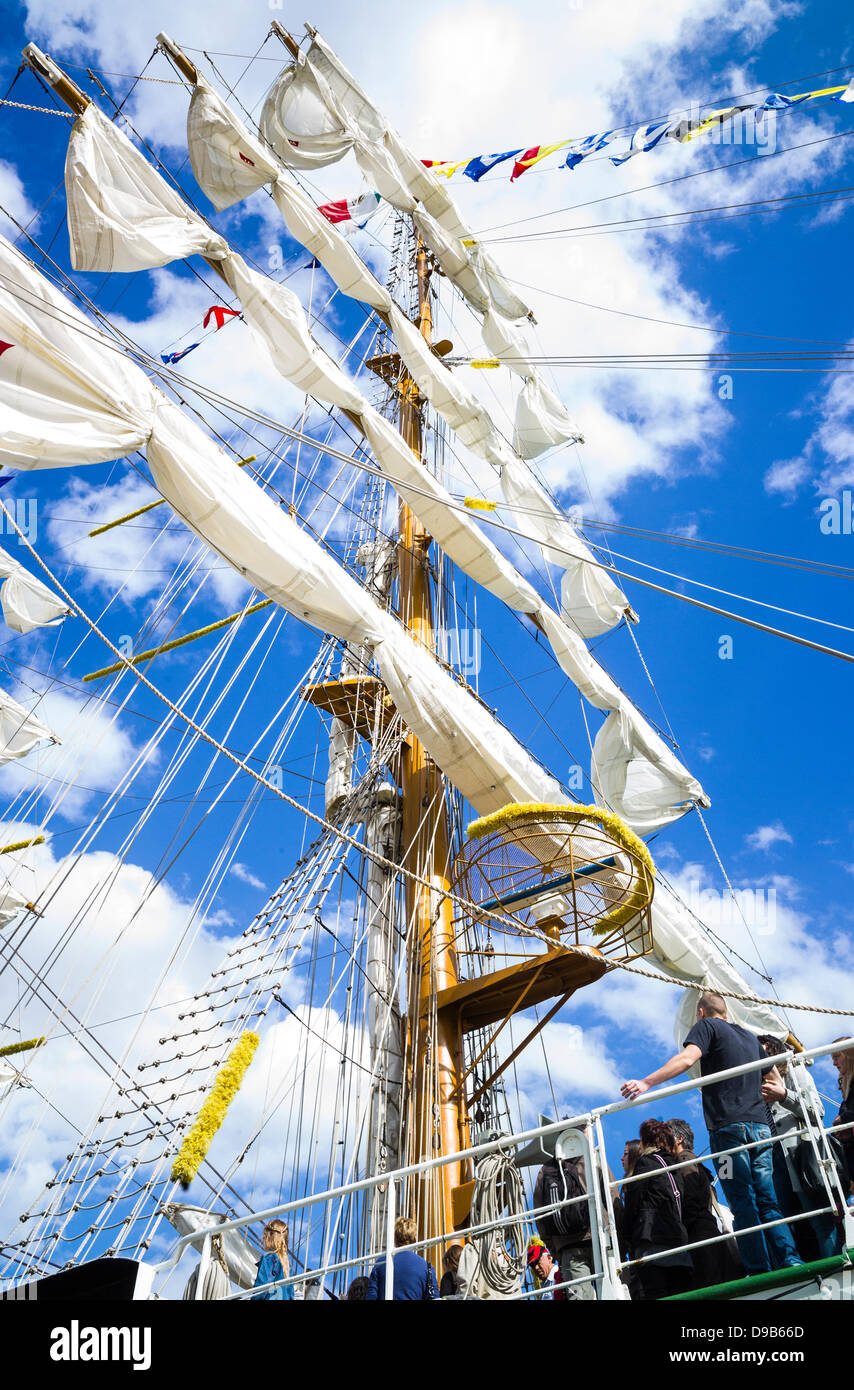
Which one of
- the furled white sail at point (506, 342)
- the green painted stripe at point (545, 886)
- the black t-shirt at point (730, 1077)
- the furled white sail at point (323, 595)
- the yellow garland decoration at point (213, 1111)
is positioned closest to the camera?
the black t-shirt at point (730, 1077)

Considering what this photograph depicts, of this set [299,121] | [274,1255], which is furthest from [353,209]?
[274,1255]

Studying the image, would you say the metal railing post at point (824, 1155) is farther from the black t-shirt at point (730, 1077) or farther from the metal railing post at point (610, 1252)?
the metal railing post at point (610, 1252)

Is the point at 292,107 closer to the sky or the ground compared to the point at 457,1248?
closer to the sky

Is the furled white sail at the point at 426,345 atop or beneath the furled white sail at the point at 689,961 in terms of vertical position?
atop

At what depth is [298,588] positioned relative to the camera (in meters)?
9.17

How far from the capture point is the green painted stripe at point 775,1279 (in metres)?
3.69

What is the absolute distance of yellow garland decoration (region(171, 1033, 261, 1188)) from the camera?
6.82 meters

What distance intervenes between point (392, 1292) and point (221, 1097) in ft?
11.0

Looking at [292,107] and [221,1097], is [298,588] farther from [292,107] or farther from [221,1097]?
[292,107]

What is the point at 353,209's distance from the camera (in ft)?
53.9

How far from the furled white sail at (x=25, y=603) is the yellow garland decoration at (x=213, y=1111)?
12.8 metres

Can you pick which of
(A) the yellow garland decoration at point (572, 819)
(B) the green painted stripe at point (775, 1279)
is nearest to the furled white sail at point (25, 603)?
(A) the yellow garland decoration at point (572, 819)

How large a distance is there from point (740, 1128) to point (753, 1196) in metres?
0.26
